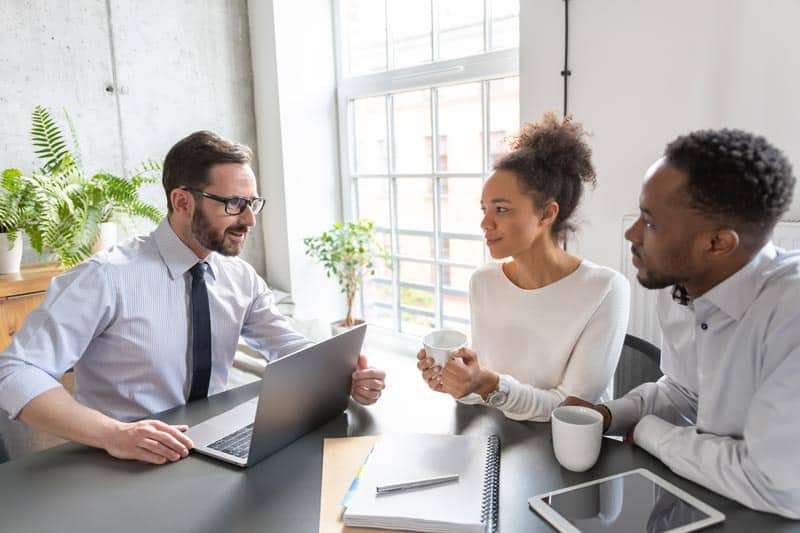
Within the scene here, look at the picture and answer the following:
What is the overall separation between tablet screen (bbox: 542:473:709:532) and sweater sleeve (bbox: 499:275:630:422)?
1.14ft

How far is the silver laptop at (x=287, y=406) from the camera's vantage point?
40.0 inches

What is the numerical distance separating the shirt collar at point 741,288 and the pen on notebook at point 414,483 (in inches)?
21.0

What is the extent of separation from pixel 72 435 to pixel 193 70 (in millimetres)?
2482

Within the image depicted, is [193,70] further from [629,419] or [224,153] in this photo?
[629,419]

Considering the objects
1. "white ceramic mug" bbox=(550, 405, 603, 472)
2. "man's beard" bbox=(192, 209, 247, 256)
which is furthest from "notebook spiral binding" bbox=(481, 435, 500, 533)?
"man's beard" bbox=(192, 209, 247, 256)

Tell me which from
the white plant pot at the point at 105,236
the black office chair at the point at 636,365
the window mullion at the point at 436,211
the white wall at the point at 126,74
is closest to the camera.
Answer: the black office chair at the point at 636,365

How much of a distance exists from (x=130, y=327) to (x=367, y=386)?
0.63 meters

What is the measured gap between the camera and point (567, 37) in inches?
89.4

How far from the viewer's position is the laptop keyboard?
3.52 ft

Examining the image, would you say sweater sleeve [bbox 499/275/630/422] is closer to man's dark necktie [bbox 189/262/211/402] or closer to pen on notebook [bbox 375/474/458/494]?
pen on notebook [bbox 375/474/458/494]

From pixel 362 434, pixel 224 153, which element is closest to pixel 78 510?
pixel 362 434

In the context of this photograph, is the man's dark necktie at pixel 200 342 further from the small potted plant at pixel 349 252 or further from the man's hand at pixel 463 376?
the small potted plant at pixel 349 252

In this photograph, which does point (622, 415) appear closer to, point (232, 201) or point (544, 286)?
point (544, 286)

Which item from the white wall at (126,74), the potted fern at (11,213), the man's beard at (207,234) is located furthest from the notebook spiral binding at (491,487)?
the white wall at (126,74)
